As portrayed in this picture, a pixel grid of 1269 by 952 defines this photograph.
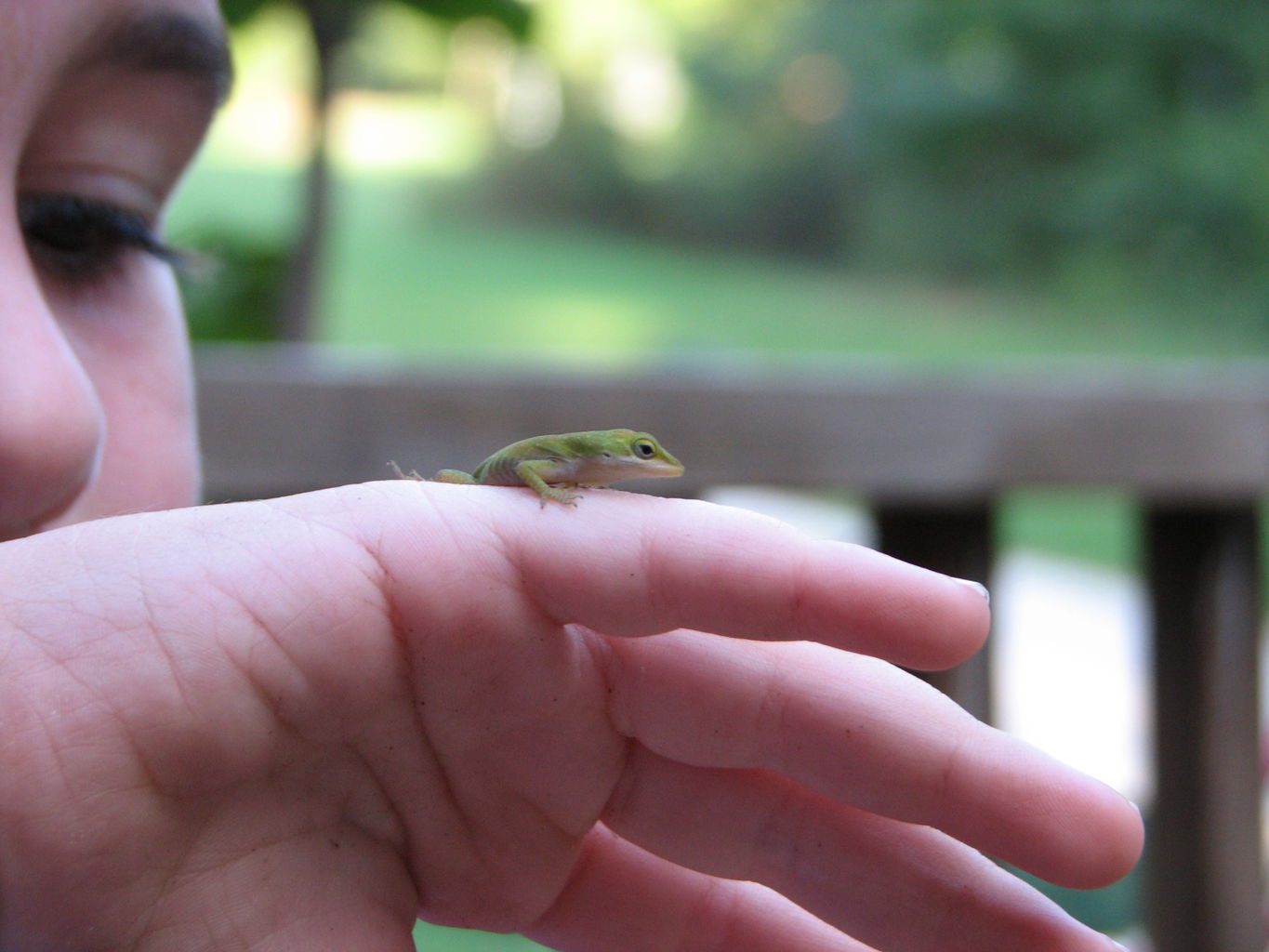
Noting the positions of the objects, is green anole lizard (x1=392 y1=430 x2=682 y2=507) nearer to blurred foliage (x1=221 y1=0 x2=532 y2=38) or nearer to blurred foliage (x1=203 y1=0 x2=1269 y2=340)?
blurred foliage (x1=221 y1=0 x2=532 y2=38)

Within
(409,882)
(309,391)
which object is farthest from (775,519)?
(309,391)

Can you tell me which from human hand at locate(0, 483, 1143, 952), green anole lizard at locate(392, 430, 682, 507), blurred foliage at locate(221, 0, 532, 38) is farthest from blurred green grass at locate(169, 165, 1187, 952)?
human hand at locate(0, 483, 1143, 952)

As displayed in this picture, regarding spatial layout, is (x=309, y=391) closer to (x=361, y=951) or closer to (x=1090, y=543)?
(x=361, y=951)

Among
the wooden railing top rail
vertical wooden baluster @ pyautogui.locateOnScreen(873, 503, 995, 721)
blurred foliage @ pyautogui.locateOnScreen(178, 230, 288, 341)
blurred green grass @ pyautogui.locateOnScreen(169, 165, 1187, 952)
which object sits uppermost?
the wooden railing top rail

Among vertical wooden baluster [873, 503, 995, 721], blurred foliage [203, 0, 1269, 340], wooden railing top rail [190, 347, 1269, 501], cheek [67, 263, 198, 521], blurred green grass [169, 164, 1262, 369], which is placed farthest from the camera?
blurred foliage [203, 0, 1269, 340]

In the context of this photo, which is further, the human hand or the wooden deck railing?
the wooden deck railing

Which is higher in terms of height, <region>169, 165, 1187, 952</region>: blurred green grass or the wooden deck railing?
the wooden deck railing

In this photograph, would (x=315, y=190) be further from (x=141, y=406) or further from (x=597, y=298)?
(x=141, y=406)

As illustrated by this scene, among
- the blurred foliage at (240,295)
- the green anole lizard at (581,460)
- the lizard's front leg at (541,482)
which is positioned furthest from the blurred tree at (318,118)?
the lizard's front leg at (541,482)
